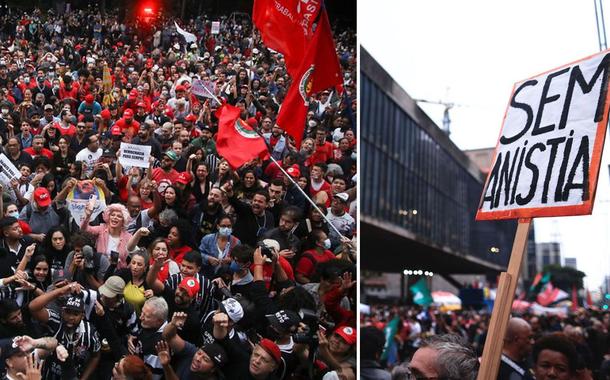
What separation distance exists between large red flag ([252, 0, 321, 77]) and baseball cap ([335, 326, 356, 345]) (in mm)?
1448

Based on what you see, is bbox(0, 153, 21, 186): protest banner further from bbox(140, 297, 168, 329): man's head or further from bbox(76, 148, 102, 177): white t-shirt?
bbox(140, 297, 168, 329): man's head

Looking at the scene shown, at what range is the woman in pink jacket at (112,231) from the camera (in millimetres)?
3457

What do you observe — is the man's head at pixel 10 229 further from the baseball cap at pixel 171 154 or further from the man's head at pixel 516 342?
the man's head at pixel 516 342

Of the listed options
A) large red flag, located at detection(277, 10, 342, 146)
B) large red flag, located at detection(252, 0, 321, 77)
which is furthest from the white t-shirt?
large red flag, located at detection(252, 0, 321, 77)

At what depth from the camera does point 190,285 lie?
11.3 feet

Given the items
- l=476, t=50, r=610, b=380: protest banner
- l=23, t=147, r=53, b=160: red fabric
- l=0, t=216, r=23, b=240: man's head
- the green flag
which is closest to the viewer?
l=476, t=50, r=610, b=380: protest banner

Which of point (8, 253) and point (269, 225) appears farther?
point (269, 225)

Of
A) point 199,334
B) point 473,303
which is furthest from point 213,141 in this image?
point 473,303

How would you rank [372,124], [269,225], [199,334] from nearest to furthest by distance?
[199,334]
[269,225]
[372,124]

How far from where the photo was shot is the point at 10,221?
3406 mm

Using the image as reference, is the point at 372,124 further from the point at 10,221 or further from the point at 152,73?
the point at 10,221

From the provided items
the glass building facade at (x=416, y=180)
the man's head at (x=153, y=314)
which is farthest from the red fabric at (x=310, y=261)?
the glass building facade at (x=416, y=180)

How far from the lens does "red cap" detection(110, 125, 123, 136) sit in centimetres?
370

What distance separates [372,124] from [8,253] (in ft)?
13.6
